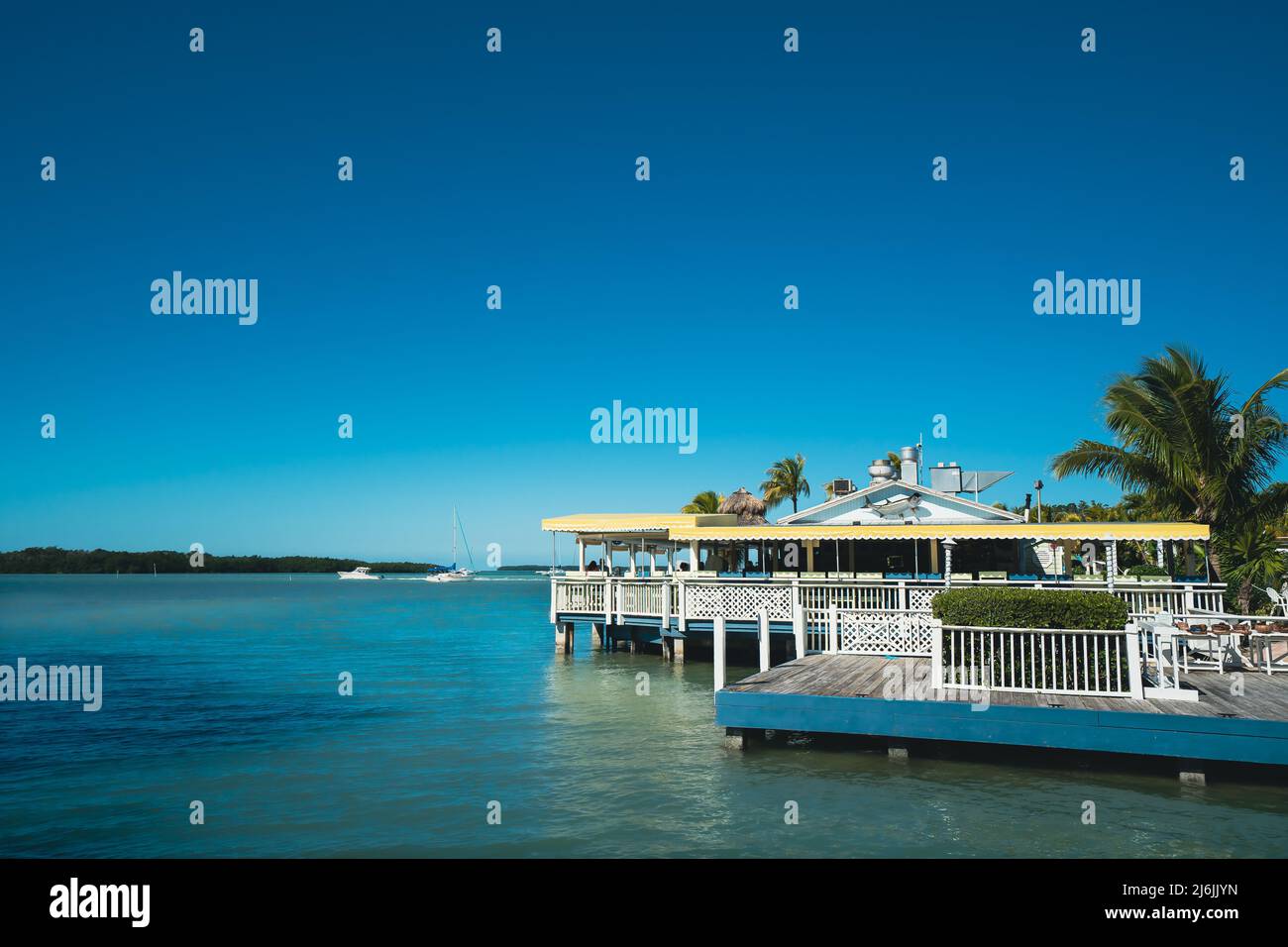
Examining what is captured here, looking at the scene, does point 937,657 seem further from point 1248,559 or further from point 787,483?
point 787,483

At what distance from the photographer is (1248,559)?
2214 centimetres

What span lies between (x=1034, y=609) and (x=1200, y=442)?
13.6 metres

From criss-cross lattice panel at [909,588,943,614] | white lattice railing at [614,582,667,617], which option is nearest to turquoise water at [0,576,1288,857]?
white lattice railing at [614,582,667,617]

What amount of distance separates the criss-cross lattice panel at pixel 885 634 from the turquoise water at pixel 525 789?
3.25 metres

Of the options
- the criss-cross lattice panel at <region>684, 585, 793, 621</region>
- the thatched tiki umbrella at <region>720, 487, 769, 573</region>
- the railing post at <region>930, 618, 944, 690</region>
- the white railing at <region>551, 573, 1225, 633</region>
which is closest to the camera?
the railing post at <region>930, 618, 944, 690</region>

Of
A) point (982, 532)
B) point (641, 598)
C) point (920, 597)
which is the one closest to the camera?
point (920, 597)

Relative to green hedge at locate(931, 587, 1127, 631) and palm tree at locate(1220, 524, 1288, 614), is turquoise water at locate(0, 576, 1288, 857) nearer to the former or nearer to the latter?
green hedge at locate(931, 587, 1127, 631)

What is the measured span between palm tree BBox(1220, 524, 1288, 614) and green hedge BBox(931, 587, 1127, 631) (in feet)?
42.2

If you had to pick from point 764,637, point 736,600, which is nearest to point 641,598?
point 736,600

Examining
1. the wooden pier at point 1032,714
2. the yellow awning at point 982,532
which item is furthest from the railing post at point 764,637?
the yellow awning at point 982,532

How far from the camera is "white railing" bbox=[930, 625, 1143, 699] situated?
1174 centimetres
